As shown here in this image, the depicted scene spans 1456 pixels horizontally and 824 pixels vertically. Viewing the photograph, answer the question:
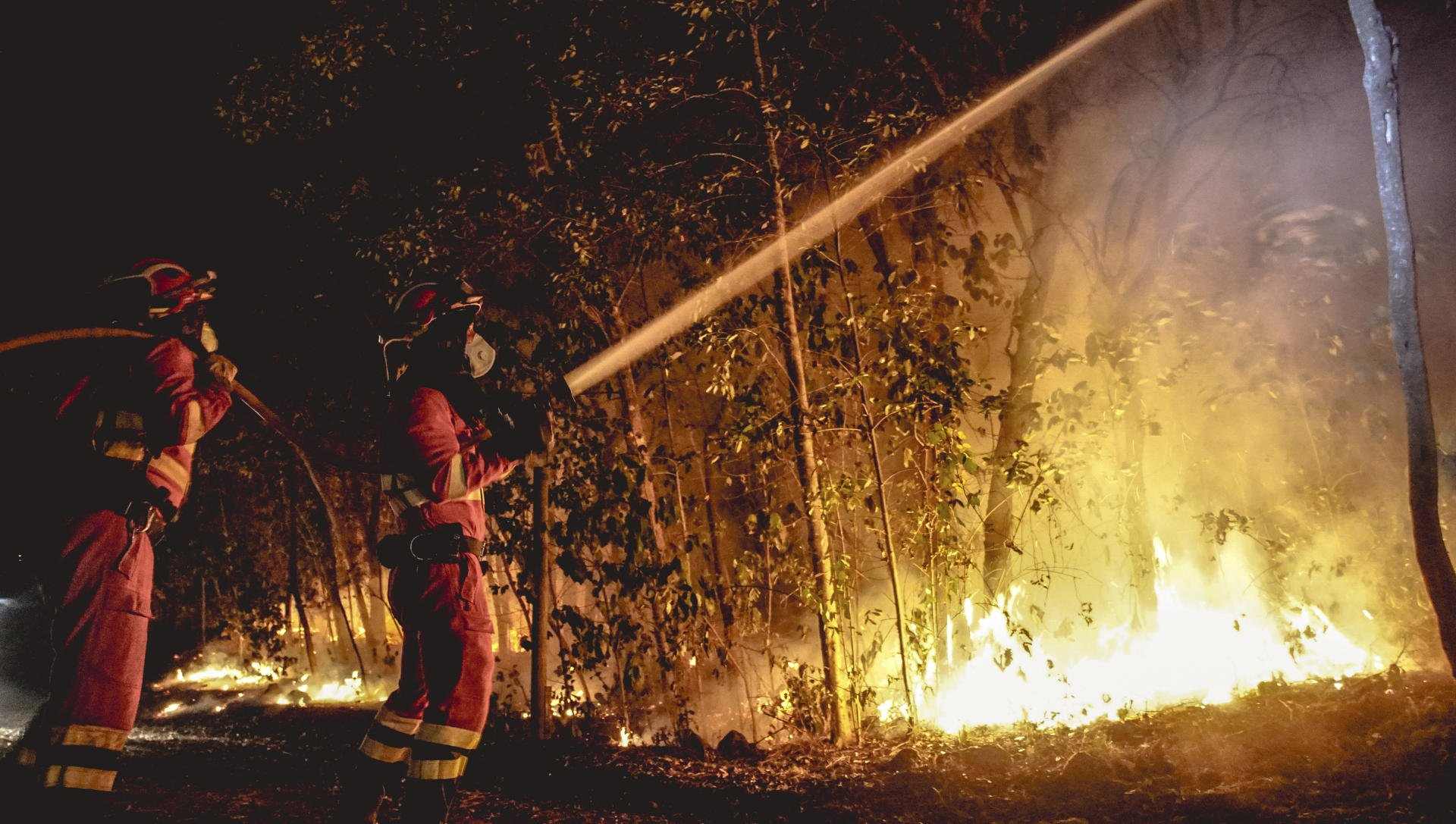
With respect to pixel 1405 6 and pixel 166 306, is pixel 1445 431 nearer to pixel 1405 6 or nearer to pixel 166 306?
pixel 1405 6

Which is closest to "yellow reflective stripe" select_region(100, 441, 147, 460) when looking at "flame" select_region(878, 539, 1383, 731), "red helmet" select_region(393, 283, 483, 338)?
"red helmet" select_region(393, 283, 483, 338)

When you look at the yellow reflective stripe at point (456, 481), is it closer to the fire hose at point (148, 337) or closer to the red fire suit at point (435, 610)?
the red fire suit at point (435, 610)

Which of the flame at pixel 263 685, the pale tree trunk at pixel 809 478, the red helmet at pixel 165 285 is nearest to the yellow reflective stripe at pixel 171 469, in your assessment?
the red helmet at pixel 165 285

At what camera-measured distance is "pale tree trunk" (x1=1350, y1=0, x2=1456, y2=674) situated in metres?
4.42

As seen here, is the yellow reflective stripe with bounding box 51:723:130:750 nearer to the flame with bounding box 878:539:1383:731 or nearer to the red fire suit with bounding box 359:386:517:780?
the red fire suit with bounding box 359:386:517:780

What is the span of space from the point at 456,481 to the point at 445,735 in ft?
3.45

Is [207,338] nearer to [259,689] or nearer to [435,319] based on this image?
[435,319]

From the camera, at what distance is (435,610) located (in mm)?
3625

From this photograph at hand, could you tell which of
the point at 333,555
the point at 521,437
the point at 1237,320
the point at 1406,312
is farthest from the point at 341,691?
the point at 1406,312

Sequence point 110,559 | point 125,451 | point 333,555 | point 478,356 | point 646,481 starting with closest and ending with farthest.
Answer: point 110,559 → point 125,451 → point 478,356 → point 646,481 → point 333,555

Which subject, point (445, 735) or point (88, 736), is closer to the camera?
point (88, 736)

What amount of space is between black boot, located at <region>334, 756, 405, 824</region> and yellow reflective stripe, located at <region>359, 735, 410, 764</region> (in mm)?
19

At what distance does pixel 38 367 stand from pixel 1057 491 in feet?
31.2

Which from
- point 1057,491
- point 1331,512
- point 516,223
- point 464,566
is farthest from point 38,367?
point 1331,512
